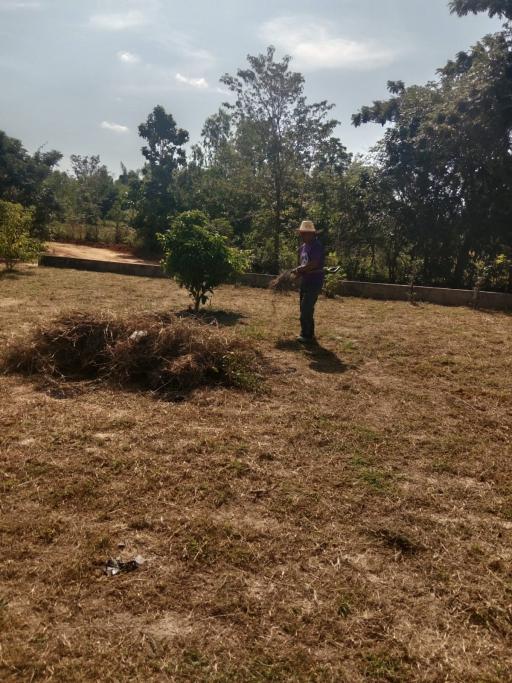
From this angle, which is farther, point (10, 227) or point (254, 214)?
point (254, 214)

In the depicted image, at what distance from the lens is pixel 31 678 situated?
65.8 inches

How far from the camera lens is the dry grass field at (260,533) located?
181 cm

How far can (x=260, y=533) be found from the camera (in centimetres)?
249

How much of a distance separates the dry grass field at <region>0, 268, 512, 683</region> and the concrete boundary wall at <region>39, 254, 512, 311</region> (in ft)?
20.4

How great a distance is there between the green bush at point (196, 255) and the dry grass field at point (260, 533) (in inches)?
142

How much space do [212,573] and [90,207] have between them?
1146 inches

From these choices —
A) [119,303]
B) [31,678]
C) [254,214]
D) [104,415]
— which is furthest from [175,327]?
[254,214]

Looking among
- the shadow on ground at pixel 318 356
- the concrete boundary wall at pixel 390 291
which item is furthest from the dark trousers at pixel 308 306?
the concrete boundary wall at pixel 390 291

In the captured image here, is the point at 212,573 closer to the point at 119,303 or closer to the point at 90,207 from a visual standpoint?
the point at 119,303

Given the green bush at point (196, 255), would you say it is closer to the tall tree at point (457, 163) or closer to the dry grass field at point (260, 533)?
the dry grass field at point (260, 533)

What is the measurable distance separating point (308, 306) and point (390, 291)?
533cm

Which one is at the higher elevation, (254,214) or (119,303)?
(254,214)

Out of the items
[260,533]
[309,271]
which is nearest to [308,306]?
[309,271]

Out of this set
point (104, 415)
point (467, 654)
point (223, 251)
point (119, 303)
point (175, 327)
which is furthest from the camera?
point (119, 303)
